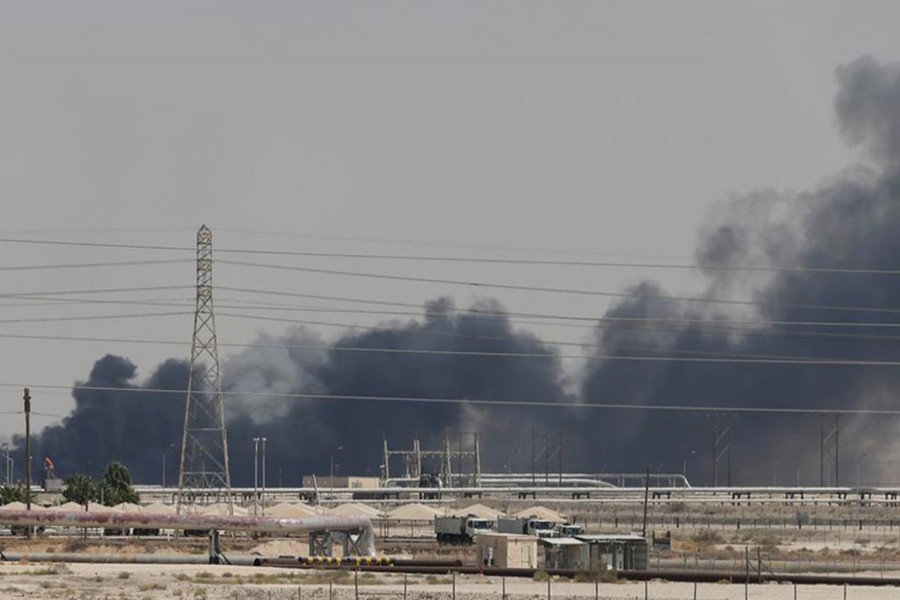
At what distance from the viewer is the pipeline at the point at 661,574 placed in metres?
94.9

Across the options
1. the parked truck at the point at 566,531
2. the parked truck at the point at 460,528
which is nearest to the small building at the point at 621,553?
the parked truck at the point at 566,531

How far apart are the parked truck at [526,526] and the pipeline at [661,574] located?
20833 mm

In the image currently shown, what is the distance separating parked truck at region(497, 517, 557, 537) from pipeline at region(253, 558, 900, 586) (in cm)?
2083

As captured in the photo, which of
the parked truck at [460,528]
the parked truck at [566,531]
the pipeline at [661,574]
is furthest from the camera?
the parked truck at [460,528]

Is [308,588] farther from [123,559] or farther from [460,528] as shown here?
[460,528]

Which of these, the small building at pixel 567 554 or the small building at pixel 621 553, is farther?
the small building at pixel 567 554

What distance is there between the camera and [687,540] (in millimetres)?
146625

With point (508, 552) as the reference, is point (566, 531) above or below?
below

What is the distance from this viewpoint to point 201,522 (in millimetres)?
113312

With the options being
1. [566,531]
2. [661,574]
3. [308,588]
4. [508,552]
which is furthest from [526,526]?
[308,588]

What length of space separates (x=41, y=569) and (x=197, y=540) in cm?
3200

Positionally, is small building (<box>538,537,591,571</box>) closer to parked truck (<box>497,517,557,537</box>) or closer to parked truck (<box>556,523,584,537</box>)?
parked truck (<box>556,523,584,537</box>)

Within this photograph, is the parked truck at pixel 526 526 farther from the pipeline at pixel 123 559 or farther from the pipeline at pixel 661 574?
the pipeline at pixel 123 559

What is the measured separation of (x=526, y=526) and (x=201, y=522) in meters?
25.8
